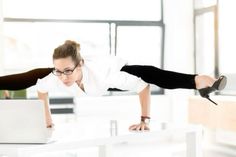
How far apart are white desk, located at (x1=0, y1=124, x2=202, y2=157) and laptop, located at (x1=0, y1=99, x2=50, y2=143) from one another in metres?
0.06

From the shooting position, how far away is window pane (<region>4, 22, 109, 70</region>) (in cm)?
559

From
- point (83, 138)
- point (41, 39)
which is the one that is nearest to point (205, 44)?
point (41, 39)

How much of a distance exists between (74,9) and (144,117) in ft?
12.1

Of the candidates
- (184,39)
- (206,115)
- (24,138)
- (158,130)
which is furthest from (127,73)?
(184,39)

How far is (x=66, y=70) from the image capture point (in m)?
2.23

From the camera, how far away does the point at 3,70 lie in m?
5.25

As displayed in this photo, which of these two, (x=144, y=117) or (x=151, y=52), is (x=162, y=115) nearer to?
(x=151, y=52)

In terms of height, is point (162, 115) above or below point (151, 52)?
below

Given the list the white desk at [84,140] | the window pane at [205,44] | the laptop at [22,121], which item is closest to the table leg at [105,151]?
the white desk at [84,140]

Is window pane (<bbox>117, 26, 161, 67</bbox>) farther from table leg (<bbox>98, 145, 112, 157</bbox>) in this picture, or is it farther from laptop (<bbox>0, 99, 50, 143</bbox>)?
laptop (<bbox>0, 99, 50, 143</bbox>)

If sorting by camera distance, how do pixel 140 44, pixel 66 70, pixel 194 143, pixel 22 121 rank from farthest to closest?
pixel 140 44 < pixel 194 143 < pixel 66 70 < pixel 22 121

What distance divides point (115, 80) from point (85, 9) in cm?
349

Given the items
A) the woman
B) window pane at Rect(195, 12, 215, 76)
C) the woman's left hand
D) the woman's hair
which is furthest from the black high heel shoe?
window pane at Rect(195, 12, 215, 76)

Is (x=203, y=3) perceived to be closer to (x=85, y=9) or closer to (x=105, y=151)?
(x=85, y=9)
